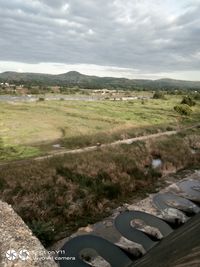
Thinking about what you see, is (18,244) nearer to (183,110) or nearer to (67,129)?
(67,129)

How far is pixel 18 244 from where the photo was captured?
1065 cm

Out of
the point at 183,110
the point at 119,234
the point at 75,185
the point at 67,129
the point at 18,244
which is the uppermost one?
the point at 183,110

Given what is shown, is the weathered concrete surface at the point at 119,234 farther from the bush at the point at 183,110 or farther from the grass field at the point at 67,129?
the bush at the point at 183,110

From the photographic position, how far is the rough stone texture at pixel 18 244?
32.0 ft

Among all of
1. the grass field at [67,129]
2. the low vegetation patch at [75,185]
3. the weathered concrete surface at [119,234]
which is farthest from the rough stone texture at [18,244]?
the grass field at [67,129]

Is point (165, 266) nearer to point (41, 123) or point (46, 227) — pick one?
point (46, 227)

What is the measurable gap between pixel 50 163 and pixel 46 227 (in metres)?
8.56

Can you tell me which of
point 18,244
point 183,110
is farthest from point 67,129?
point 183,110

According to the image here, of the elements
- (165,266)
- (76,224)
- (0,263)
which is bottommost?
(76,224)

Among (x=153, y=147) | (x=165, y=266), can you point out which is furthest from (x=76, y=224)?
(x=153, y=147)

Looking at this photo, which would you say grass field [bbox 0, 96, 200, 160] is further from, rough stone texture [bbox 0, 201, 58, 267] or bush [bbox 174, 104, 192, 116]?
rough stone texture [bbox 0, 201, 58, 267]

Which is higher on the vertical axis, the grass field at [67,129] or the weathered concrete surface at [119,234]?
the grass field at [67,129]

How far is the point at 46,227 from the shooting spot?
49.0ft

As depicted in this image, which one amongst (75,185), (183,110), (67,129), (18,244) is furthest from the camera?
(183,110)
